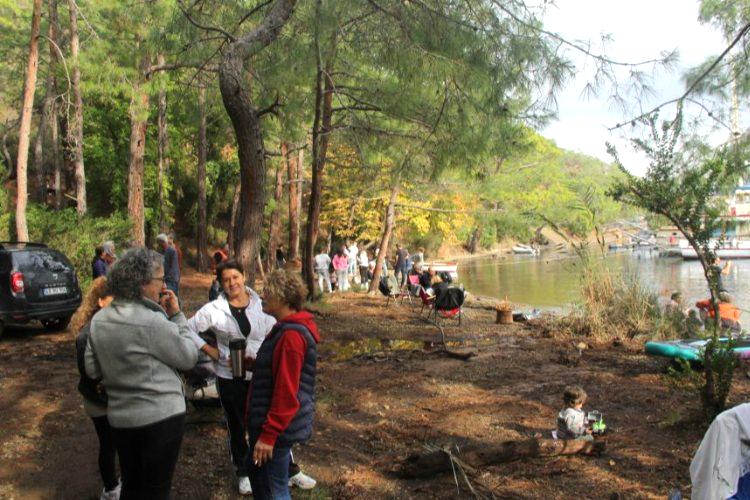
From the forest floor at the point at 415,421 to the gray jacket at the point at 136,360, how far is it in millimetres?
1516

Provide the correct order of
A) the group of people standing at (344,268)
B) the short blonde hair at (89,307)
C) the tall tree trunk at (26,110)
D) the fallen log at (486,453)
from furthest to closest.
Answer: the group of people standing at (344,268) → the tall tree trunk at (26,110) → the fallen log at (486,453) → the short blonde hair at (89,307)

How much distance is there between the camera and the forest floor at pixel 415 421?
4.09m

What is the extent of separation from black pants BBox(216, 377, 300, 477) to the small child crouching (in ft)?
7.73

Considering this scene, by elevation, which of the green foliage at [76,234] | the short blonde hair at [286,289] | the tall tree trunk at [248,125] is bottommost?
the short blonde hair at [286,289]

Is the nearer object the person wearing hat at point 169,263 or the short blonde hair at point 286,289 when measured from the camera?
the short blonde hair at point 286,289

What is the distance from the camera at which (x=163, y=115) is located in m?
21.5

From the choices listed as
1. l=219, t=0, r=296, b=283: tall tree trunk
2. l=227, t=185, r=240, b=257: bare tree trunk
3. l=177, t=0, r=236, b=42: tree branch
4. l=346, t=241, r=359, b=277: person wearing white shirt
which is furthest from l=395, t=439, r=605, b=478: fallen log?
l=227, t=185, r=240, b=257: bare tree trunk

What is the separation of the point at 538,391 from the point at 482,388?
58 cm

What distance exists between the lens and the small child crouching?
4680 mm

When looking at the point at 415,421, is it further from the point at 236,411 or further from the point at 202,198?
the point at 202,198

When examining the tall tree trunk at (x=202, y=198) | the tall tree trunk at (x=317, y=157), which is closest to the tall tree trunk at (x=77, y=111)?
the tall tree trunk at (x=202, y=198)

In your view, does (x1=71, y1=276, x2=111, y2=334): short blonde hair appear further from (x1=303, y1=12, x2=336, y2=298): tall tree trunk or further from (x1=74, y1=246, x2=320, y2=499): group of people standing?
(x1=303, y1=12, x2=336, y2=298): tall tree trunk

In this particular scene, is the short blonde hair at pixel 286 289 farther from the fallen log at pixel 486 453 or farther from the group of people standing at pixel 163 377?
the fallen log at pixel 486 453

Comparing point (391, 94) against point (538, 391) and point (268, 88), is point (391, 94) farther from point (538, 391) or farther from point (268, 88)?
point (538, 391)
